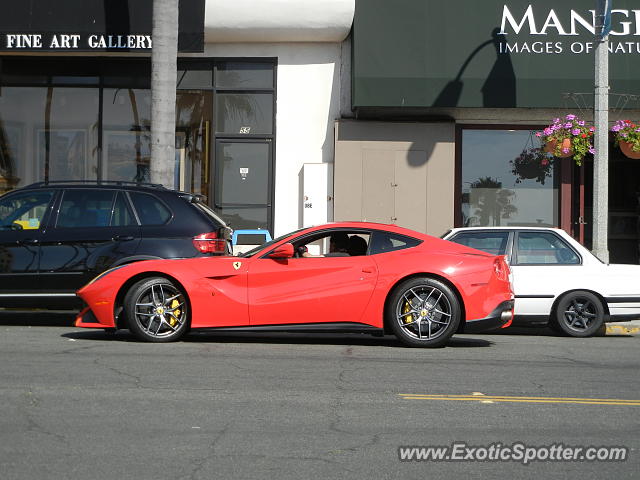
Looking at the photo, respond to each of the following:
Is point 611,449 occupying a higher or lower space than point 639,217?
lower

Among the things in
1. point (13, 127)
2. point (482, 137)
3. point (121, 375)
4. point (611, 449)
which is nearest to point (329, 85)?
point (482, 137)

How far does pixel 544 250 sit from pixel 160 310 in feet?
17.3

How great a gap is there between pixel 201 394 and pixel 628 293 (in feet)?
23.0

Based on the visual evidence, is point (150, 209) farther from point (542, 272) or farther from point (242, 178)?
point (242, 178)

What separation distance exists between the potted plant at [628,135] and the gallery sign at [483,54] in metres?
0.64

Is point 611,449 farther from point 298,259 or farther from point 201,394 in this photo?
point 298,259

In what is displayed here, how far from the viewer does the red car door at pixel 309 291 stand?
397 inches

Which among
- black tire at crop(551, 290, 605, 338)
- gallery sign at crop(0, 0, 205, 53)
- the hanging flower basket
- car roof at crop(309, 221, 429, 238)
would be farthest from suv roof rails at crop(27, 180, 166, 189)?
the hanging flower basket

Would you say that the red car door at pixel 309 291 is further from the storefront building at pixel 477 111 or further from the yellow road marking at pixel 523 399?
the storefront building at pixel 477 111

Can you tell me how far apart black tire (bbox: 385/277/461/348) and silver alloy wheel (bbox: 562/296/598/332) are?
9.24 ft

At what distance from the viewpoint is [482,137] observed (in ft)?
63.0

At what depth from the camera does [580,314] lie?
1231 cm

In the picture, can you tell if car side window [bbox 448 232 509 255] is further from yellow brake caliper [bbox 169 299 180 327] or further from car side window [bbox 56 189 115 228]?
car side window [bbox 56 189 115 228]

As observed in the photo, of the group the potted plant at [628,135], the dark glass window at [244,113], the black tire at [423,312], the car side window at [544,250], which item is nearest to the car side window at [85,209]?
the black tire at [423,312]
